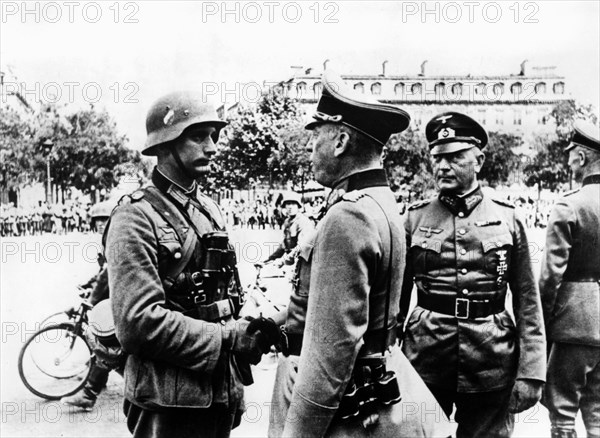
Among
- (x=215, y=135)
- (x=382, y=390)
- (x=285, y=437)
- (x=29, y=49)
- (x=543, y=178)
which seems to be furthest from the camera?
(x=543, y=178)

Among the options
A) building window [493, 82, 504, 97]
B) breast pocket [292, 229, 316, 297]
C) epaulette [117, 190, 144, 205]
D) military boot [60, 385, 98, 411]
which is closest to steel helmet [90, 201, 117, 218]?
military boot [60, 385, 98, 411]

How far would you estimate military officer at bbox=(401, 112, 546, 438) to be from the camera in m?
3.69

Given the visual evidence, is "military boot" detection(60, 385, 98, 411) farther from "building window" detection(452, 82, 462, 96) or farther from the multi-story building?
"building window" detection(452, 82, 462, 96)

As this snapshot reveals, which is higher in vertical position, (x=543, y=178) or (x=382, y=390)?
(x=543, y=178)

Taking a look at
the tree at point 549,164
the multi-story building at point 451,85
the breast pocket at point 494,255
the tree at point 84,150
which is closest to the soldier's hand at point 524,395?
the breast pocket at point 494,255

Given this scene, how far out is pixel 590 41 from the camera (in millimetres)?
5859

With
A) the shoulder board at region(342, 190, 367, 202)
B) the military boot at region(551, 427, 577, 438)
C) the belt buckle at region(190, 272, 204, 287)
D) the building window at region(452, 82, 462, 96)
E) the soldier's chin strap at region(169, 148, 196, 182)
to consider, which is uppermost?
the building window at region(452, 82, 462, 96)

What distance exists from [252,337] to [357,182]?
900 millimetres

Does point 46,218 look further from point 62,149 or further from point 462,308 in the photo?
point 462,308

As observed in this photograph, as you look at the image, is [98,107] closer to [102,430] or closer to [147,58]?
[147,58]

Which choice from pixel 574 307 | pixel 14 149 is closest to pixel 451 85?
pixel 574 307

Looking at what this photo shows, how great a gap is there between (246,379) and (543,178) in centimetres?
1843

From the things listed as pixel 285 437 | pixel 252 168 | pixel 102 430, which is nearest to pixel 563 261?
pixel 285 437

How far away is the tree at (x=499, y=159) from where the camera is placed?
19219 millimetres
